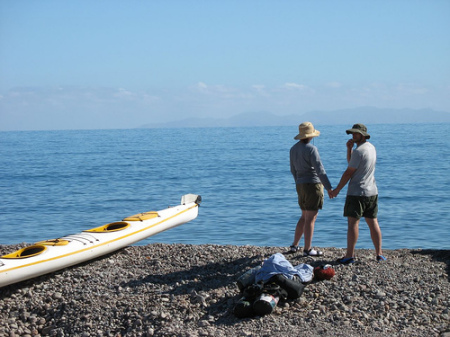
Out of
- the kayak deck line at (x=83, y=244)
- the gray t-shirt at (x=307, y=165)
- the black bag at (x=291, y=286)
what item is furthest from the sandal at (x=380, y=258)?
the kayak deck line at (x=83, y=244)

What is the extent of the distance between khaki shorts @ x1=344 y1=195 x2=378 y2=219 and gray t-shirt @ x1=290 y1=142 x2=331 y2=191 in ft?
1.22

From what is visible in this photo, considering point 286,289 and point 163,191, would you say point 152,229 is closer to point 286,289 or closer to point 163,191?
point 286,289

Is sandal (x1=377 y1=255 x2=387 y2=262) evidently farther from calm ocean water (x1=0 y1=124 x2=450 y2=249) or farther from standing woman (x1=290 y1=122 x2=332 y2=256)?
calm ocean water (x1=0 y1=124 x2=450 y2=249)

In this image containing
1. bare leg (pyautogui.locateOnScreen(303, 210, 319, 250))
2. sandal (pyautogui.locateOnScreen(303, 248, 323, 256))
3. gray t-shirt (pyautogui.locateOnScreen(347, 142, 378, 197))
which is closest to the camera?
gray t-shirt (pyautogui.locateOnScreen(347, 142, 378, 197))

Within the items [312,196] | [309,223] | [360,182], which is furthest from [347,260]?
[360,182]

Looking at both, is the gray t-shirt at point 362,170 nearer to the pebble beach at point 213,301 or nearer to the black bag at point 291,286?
the pebble beach at point 213,301

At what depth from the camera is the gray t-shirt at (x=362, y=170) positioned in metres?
7.20

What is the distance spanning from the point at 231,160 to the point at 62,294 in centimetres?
3174

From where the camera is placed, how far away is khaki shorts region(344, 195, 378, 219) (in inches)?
287

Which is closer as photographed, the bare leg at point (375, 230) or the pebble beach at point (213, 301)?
the pebble beach at point (213, 301)

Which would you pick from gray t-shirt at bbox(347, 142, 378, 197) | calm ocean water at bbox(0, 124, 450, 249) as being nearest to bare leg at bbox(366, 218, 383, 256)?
gray t-shirt at bbox(347, 142, 378, 197)

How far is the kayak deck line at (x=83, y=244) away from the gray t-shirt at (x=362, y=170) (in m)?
3.69

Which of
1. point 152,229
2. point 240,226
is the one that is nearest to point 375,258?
point 152,229

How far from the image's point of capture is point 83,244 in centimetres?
807
